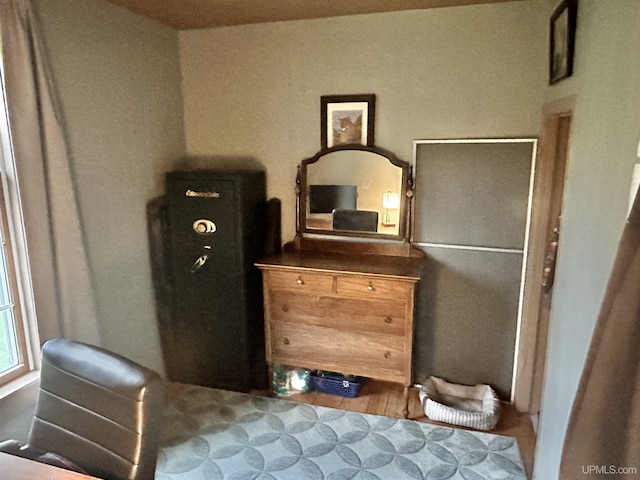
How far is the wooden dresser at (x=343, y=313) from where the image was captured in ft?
8.63

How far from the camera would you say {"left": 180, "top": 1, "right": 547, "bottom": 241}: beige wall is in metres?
2.63

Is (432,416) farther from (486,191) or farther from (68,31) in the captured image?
(68,31)

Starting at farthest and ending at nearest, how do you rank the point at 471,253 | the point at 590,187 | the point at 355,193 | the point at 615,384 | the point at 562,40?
the point at 355,193 → the point at 471,253 → the point at 562,40 → the point at 590,187 → the point at 615,384

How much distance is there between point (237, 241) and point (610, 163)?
1.98m

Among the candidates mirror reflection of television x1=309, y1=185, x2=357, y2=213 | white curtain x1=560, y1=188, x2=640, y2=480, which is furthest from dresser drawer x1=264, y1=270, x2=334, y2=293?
white curtain x1=560, y1=188, x2=640, y2=480

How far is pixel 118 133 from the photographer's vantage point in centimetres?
267

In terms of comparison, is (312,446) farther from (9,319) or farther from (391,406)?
(9,319)

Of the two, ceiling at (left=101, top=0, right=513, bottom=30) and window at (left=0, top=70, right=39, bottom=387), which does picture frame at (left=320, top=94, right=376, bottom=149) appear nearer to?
ceiling at (left=101, top=0, right=513, bottom=30)

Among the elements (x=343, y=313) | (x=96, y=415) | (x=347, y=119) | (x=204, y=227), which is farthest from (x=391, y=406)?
(x=96, y=415)

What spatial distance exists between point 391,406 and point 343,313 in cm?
71

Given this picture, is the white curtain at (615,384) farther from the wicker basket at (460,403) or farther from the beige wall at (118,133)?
the beige wall at (118,133)

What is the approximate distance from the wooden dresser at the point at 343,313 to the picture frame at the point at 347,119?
0.75m

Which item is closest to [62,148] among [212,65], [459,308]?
[212,65]

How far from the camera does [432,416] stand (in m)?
2.74
